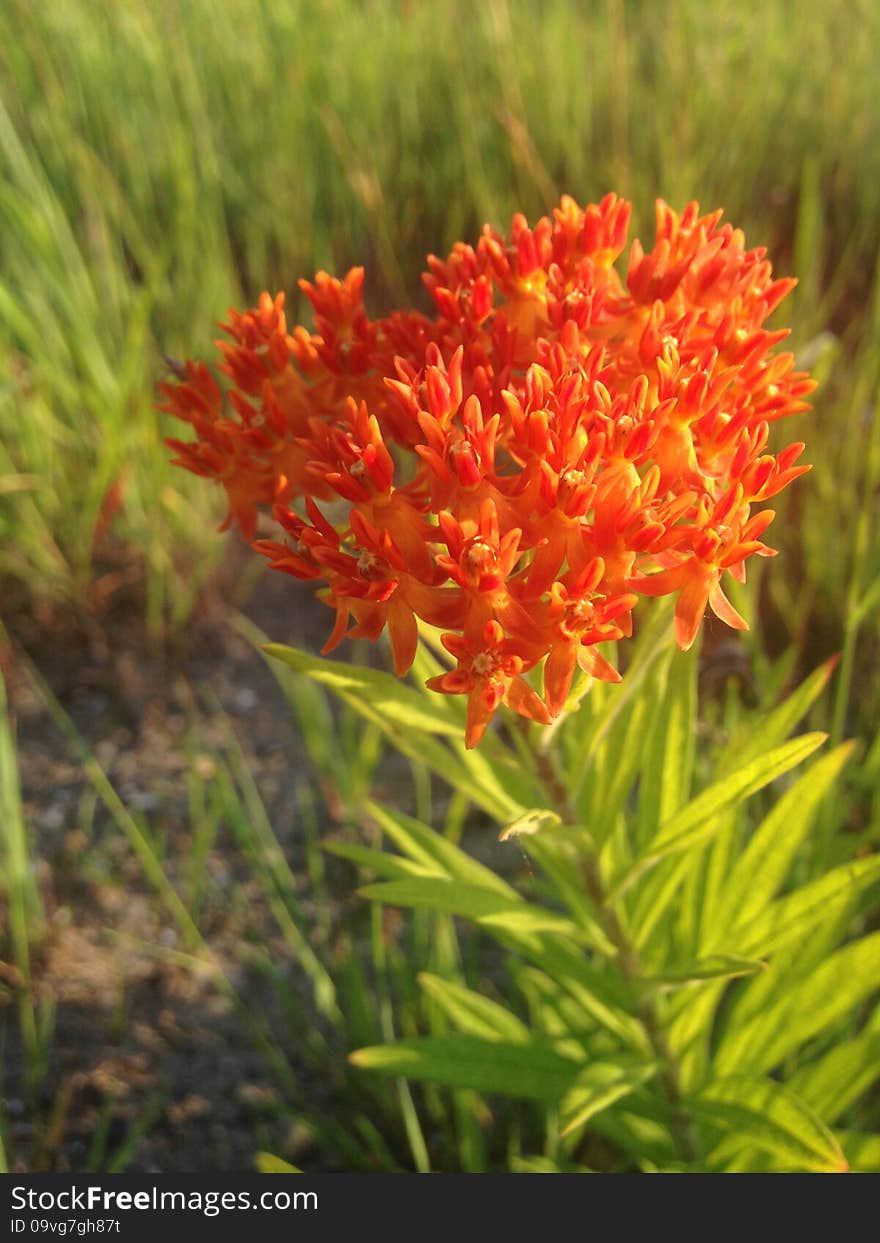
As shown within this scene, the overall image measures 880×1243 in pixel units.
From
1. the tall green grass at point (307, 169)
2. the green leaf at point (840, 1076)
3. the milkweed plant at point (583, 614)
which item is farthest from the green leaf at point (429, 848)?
the tall green grass at point (307, 169)

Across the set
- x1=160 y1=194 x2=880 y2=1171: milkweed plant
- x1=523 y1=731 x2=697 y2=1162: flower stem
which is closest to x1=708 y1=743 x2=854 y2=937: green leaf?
x1=160 y1=194 x2=880 y2=1171: milkweed plant

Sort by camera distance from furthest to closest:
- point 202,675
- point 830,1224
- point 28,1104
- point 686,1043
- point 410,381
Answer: point 202,675 < point 28,1104 < point 686,1043 < point 830,1224 < point 410,381

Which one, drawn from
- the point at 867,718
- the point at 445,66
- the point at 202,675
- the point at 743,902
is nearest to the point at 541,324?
the point at 743,902

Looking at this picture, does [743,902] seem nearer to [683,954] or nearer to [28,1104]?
[683,954]

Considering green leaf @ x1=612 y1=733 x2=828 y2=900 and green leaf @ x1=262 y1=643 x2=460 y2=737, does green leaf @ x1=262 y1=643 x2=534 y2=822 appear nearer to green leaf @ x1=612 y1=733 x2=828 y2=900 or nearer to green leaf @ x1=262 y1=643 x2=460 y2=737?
→ green leaf @ x1=262 y1=643 x2=460 y2=737

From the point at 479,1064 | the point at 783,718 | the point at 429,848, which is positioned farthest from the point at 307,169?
the point at 479,1064

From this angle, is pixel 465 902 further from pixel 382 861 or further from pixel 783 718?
pixel 783 718
